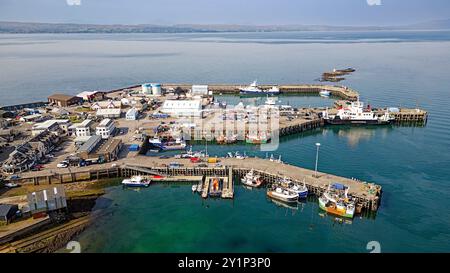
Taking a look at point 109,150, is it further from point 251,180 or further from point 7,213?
point 251,180

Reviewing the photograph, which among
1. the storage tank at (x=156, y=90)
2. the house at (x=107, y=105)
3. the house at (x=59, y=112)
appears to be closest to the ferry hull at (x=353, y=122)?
the storage tank at (x=156, y=90)

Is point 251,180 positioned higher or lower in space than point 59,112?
lower

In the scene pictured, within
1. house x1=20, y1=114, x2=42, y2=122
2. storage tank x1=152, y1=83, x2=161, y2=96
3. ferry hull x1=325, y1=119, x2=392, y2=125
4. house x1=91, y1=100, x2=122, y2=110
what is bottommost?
ferry hull x1=325, y1=119, x2=392, y2=125

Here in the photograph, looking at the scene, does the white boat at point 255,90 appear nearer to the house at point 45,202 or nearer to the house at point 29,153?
the house at point 29,153

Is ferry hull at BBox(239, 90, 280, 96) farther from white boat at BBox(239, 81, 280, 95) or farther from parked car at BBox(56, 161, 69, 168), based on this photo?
parked car at BBox(56, 161, 69, 168)

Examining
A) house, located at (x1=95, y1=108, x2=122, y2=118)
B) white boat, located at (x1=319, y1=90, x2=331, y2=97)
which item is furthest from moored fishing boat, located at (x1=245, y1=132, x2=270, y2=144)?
white boat, located at (x1=319, y1=90, x2=331, y2=97)

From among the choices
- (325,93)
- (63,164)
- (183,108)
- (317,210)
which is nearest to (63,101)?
(183,108)
